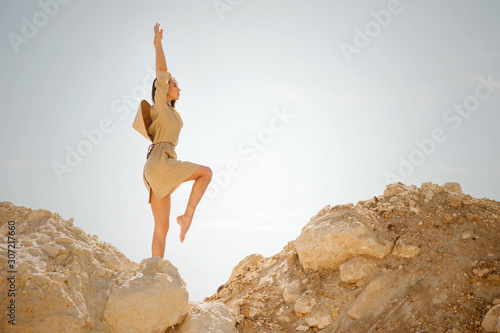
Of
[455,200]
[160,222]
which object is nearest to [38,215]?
[160,222]

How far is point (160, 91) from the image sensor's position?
4.49m

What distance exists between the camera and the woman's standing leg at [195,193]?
4.27 metres

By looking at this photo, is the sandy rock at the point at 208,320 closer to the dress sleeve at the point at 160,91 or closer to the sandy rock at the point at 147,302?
the sandy rock at the point at 147,302

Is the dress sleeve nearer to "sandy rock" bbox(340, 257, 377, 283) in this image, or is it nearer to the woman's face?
the woman's face

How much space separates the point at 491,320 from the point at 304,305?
178 centimetres

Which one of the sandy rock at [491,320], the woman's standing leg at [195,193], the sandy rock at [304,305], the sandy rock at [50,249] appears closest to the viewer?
the sandy rock at [491,320]

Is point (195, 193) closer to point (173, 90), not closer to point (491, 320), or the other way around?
point (173, 90)

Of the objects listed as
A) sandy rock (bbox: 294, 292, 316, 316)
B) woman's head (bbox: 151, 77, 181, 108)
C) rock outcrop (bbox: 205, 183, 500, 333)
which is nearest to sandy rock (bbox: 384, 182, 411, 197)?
rock outcrop (bbox: 205, 183, 500, 333)

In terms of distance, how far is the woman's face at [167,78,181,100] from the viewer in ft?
→ 15.3

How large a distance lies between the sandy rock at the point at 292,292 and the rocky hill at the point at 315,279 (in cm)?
1

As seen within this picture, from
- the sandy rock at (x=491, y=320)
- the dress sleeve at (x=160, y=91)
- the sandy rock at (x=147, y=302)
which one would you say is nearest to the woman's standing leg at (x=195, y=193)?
the sandy rock at (x=147, y=302)

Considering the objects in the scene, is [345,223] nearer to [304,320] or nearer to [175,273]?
[304,320]

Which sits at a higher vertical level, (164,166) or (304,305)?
(164,166)

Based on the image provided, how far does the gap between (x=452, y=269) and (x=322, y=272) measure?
4.72 feet
